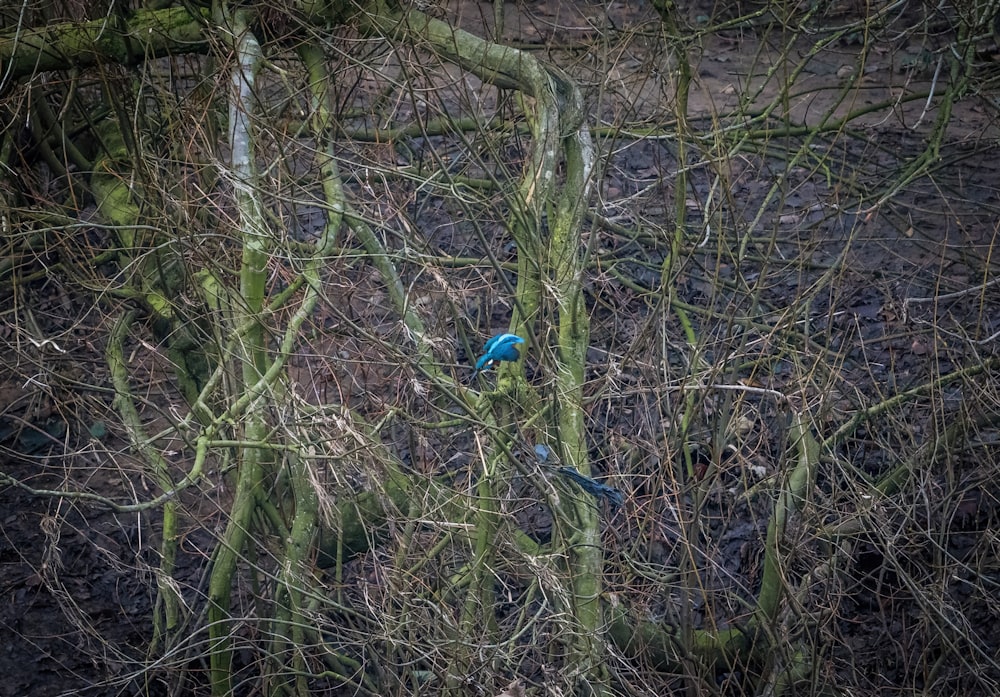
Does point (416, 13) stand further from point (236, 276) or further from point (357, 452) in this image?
point (357, 452)

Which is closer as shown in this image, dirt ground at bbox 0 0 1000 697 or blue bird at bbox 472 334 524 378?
blue bird at bbox 472 334 524 378

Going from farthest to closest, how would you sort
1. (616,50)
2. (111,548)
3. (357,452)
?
(111,548)
(616,50)
(357,452)

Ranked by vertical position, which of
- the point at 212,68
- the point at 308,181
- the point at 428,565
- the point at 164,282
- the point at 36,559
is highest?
the point at 212,68

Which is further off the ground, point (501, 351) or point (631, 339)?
point (501, 351)

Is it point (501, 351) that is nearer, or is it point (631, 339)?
point (501, 351)

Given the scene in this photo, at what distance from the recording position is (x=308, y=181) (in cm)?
511

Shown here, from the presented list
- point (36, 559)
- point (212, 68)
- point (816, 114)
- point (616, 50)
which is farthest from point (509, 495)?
point (816, 114)

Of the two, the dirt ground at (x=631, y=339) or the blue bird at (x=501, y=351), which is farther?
the dirt ground at (x=631, y=339)

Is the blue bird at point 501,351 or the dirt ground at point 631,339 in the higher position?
the blue bird at point 501,351

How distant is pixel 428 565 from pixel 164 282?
211cm

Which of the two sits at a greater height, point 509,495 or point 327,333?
point 327,333

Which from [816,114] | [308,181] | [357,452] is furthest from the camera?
[816,114]

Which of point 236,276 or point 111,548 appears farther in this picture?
point 111,548

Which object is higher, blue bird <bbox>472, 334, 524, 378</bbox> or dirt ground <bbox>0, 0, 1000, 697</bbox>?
blue bird <bbox>472, 334, 524, 378</bbox>
